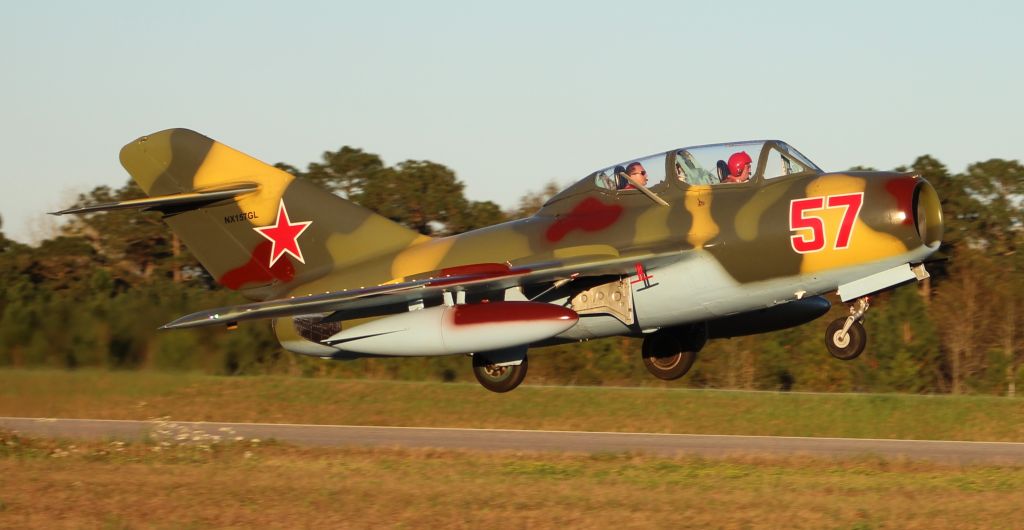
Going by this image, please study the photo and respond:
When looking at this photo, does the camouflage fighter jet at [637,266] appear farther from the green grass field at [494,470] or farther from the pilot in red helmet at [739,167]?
the green grass field at [494,470]

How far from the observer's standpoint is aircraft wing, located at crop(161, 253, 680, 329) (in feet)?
48.4

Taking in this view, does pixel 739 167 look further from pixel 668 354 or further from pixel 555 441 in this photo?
pixel 555 441

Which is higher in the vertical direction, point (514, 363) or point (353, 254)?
point (353, 254)

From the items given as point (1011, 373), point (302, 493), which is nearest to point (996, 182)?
point (1011, 373)

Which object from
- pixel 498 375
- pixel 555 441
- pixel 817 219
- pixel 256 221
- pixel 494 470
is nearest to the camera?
pixel 817 219

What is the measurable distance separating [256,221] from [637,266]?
5935 millimetres

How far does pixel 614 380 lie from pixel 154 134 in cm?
2332

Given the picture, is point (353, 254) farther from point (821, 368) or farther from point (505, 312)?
point (821, 368)

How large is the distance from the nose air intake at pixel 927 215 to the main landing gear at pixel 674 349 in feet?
12.2

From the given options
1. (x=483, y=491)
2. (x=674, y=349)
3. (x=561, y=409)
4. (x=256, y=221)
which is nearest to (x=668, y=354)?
(x=674, y=349)

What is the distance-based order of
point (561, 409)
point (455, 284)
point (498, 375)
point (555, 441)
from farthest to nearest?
point (561, 409) < point (555, 441) < point (498, 375) < point (455, 284)

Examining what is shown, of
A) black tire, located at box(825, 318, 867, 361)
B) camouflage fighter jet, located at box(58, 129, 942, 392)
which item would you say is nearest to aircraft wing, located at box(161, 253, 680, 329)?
camouflage fighter jet, located at box(58, 129, 942, 392)

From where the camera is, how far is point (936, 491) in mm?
15477

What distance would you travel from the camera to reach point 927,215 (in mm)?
14008
